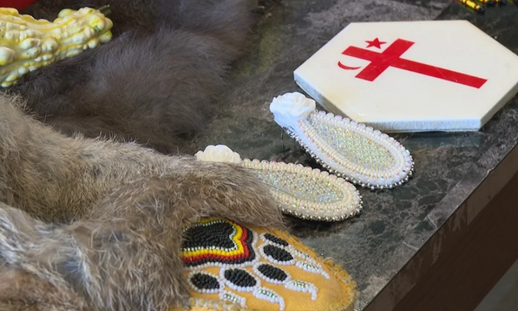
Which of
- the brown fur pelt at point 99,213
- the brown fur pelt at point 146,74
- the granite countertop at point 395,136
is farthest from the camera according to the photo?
the brown fur pelt at point 146,74

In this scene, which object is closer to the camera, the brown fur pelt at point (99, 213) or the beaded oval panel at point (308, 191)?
the brown fur pelt at point (99, 213)

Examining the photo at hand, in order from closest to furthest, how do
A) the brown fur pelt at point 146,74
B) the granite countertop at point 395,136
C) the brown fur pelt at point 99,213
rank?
the brown fur pelt at point 99,213
the granite countertop at point 395,136
the brown fur pelt at point 146,74

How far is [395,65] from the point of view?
3.51ft

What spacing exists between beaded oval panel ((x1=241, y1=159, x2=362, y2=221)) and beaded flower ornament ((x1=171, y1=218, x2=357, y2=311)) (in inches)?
4.7

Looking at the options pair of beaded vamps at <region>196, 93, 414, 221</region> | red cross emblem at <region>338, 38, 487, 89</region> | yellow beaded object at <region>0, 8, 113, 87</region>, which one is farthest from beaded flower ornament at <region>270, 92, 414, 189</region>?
yellow beaded object at <region>0, 8, 113, 87</region>

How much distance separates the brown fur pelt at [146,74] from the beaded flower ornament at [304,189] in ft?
0.38

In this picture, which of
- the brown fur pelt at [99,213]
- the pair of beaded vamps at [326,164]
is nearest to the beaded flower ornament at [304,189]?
the pair of beaded vamps at [326,164]

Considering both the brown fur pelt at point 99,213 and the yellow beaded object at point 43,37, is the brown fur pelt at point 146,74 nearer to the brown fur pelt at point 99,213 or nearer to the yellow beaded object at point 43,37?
the yellow beaded object at point 43,37

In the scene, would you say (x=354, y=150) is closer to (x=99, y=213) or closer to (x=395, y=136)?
(x=395, y=136)

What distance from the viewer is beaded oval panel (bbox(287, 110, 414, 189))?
3.02 ft

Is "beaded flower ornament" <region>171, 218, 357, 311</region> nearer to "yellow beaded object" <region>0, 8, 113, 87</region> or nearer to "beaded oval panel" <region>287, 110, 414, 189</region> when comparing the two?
"beaded oval panel" <region>287, 110, 414, 189</region>

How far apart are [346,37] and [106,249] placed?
67 centimetres

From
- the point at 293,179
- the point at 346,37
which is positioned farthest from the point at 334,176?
the point at 346,37

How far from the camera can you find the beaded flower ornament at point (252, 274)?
65cm
